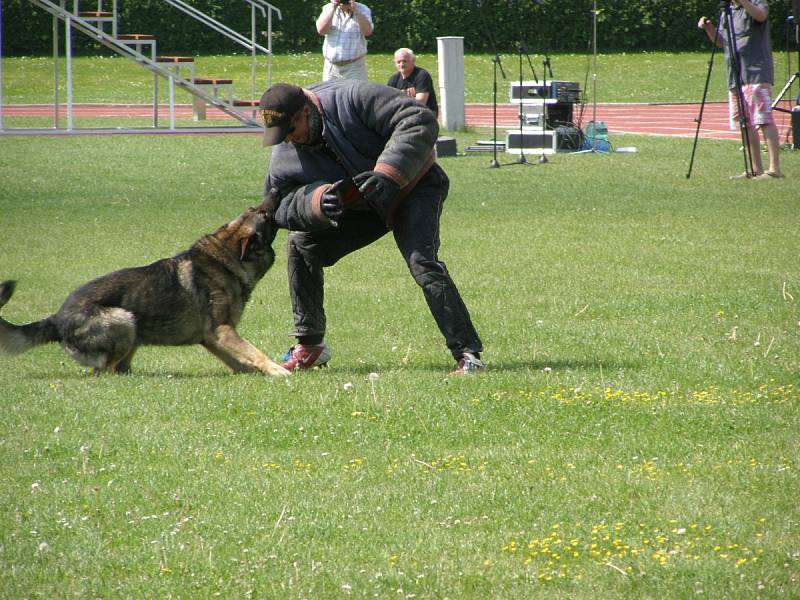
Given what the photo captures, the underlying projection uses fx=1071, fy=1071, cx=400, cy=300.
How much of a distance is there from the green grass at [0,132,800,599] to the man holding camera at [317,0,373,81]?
6355 millimetres

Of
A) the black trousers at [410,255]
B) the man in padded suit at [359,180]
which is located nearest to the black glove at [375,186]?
the man in padded suit at [359,180]

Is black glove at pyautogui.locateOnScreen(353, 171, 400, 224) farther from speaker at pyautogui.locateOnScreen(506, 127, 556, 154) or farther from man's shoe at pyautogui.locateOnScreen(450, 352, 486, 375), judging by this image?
speaker at pyautogui.locateOnScreen(506, 127, 556, 154)

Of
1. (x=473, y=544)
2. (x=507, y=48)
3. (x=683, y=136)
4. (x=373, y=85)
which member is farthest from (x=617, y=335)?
(x=507, y=48)

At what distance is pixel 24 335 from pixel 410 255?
2403 millimetres

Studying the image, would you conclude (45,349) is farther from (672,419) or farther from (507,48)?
(507,48)

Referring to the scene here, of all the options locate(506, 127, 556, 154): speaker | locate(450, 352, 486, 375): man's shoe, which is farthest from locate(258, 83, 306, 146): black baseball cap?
locate(506, 127, 556, 154): speaker

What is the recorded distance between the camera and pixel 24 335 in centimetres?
653

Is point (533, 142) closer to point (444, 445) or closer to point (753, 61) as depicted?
point (753, 61)

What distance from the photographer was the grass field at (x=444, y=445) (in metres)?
3.90

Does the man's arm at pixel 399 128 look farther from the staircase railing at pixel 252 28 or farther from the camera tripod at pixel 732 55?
the staircase railing at pixel 252 28

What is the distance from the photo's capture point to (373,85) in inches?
249

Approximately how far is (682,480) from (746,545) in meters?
0.72

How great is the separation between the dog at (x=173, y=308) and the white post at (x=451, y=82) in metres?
16.9

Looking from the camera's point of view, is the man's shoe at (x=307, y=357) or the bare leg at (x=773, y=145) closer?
the man's shoe at (x=307, y=357)
